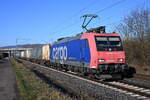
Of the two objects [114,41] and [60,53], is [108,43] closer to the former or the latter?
[114,41]

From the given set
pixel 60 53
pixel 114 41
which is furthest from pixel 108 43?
pixel 60 53

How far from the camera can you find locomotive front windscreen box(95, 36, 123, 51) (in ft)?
52.7

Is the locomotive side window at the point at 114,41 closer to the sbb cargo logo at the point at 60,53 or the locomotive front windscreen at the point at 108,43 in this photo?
the locomotive front windscreen at the point at 108,43

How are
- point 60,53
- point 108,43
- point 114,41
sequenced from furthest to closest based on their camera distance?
point 60,53 < point 114,41 < point 108,43

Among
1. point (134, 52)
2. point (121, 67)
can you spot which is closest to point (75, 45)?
point (121, 67)

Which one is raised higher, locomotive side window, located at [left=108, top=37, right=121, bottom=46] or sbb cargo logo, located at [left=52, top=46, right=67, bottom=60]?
locomotive side window, located at [left=108, top=37, right=121, bottom=46]

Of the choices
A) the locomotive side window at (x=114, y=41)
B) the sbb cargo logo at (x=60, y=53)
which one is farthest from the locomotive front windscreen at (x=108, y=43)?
the sbb cargo logo at (x=60, y=53)

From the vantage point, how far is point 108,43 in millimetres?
16312

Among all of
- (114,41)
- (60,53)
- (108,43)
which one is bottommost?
(60,53)

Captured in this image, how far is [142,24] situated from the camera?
27172 millimetres

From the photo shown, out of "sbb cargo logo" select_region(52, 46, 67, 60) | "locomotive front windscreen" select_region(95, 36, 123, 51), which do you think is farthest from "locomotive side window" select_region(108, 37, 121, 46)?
"sbb cargo logo" select_region(52, 46, 67, 60)

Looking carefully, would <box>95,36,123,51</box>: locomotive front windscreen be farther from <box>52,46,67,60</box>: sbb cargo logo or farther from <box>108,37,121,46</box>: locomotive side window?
<box>52,46,67,60</box>: sbb cargo logo

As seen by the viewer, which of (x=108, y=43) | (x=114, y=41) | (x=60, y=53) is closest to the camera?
(x=108, y=43)

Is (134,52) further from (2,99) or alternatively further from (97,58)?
(2,99)
